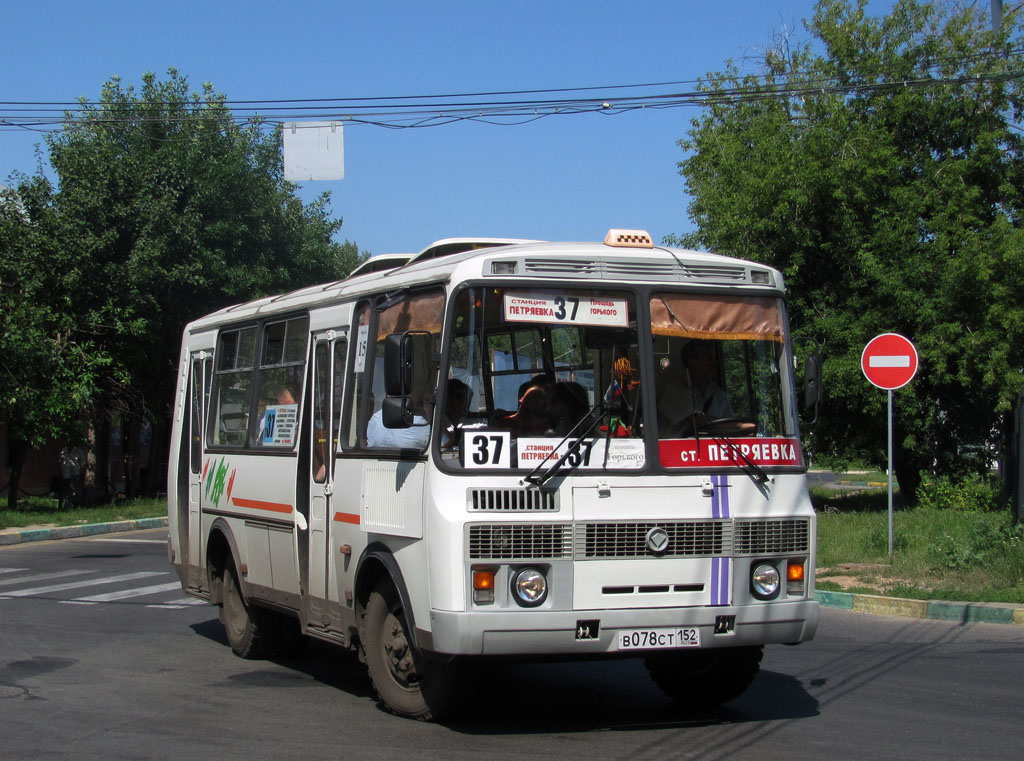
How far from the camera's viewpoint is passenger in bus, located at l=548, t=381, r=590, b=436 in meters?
6.86

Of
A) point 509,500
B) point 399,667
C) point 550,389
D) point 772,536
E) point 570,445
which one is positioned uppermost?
point 550,389

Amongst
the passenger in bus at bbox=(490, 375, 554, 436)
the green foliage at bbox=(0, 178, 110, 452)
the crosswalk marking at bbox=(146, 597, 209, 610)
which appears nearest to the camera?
the passenger in bus at bbox=(490, 375, 554, 436)

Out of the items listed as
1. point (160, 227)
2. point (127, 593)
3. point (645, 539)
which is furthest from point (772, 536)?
point (160, 227)

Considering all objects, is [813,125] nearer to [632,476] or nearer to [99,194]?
[99,194]

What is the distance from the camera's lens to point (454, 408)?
674 centimetres

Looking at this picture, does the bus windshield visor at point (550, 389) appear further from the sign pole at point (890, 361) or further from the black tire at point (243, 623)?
the sign pole at point (890, 361)

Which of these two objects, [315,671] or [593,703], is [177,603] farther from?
[593,703]

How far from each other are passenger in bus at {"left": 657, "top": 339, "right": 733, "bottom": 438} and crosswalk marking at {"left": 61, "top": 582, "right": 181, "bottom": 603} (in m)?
9.03

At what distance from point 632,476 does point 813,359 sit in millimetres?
1634

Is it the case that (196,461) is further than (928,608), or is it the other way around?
(928,608)

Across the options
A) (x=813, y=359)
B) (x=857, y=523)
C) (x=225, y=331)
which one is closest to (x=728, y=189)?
(x=857, y=523)

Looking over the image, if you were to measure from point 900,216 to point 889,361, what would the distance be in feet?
35.8

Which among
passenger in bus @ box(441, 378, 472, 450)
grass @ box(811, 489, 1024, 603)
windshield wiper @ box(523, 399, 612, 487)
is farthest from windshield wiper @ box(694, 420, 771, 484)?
grass @ box(811, 489, 1024, 603)

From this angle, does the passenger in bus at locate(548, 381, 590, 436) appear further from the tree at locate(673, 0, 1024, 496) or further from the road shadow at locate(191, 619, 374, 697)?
the tree at locate(673, 0, 1024, 496)
